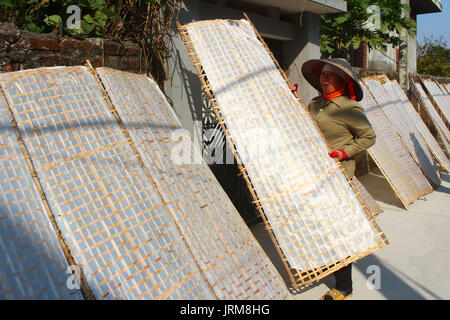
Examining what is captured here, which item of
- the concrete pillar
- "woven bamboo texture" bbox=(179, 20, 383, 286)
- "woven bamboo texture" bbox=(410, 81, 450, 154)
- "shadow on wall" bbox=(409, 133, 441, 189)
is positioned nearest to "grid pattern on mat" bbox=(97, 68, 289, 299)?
"woven bamboo texture" bbox=(179, 20, 383, 286)

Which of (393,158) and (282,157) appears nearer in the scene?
(282,157)

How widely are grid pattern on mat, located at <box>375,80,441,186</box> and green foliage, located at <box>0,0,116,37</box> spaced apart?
182 inches

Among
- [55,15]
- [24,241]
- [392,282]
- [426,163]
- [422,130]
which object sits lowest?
[426,163]

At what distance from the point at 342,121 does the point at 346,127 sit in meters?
0.07

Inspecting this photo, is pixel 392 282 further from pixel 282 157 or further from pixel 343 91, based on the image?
pixel 343 91

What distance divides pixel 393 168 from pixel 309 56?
204 centimetres

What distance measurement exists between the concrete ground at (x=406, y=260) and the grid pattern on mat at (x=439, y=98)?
4857 mm

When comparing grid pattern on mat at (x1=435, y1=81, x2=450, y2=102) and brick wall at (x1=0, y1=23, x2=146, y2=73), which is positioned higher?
brick wall at (x1=0, y1=23, x2=146, y2=73)

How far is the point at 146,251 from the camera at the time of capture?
199 cm

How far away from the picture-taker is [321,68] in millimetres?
3590

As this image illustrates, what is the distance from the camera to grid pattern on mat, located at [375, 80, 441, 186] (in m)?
5.92

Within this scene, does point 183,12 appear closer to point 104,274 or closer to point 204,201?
point 204,201

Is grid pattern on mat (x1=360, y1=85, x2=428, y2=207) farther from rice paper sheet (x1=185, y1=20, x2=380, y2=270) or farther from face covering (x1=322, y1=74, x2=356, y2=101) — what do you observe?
rice paper sheet (x1=185, y1=20, x2=380, y2=270)

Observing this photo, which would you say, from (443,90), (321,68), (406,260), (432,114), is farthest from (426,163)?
(443,90)
